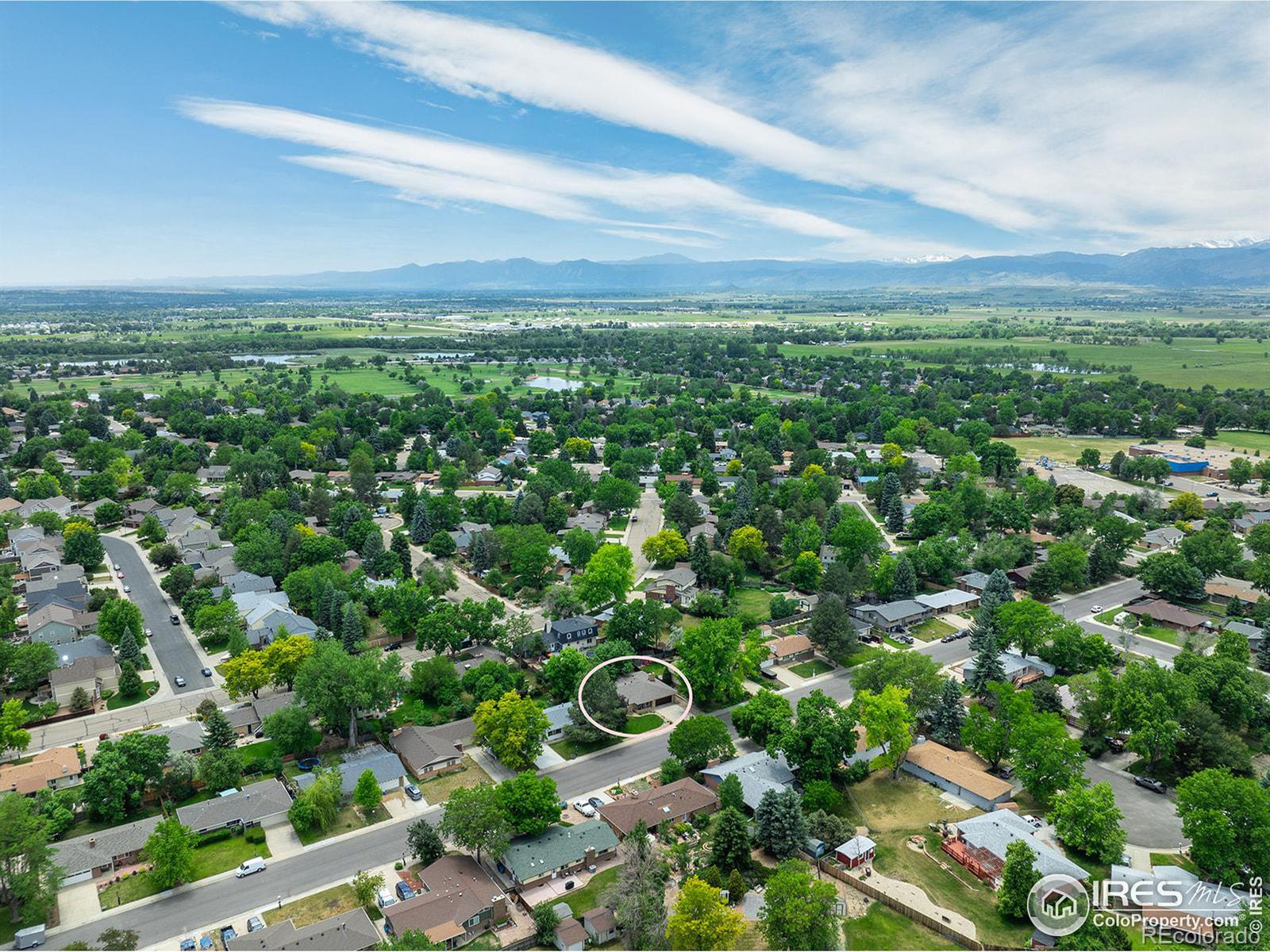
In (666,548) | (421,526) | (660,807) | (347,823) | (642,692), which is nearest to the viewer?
(660,807)

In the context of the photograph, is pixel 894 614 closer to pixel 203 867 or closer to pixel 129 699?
pixel 203 867

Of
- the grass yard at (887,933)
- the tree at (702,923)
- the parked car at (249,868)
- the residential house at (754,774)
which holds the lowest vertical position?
the parked car at (249,868)

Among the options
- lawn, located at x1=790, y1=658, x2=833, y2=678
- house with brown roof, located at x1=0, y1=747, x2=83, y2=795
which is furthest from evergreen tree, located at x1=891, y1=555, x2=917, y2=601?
house with brown roof, located at x1=0, y1=747, x2=83, y2=795

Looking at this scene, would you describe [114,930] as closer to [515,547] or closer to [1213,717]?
[515,547]

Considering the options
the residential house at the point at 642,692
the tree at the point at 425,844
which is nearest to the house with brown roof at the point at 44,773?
the tree at the point at 425,844

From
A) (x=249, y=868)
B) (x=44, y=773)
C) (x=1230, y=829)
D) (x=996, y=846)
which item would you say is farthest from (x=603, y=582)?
(x=1230, y=829)

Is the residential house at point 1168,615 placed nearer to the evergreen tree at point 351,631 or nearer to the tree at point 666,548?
the tree at point 666,548

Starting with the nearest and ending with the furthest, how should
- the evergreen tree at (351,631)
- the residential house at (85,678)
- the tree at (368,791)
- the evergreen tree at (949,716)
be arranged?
the tree at (368,791), the evergreen tree at (949,716), the residential house at (85,678), the evergreen tree at (351,631)
